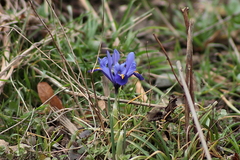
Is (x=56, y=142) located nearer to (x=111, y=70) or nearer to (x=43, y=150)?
(x=43, y=150)

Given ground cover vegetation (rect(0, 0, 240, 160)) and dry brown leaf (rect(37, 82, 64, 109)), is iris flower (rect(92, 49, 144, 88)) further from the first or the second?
dry brown leaf (rect(37, 82, 64, 109))

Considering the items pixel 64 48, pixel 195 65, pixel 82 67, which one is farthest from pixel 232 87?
pixel 64 48

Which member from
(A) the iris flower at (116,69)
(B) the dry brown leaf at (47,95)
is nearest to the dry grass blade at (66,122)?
(B) the dry brown leaf at (47,95)

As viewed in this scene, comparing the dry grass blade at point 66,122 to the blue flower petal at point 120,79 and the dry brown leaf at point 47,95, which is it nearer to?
the dry brown leaf at point 47,95

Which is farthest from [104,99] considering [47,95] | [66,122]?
[47,95]

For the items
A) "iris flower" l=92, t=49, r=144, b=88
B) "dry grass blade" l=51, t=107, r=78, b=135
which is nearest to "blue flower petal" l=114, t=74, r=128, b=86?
"iris flower" l=92, t=49, r=144, b=88

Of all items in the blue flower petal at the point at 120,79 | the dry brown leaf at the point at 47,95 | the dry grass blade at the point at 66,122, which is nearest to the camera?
the blue flower petal at the point at 120,79

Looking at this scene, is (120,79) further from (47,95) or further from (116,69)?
(47,95)
